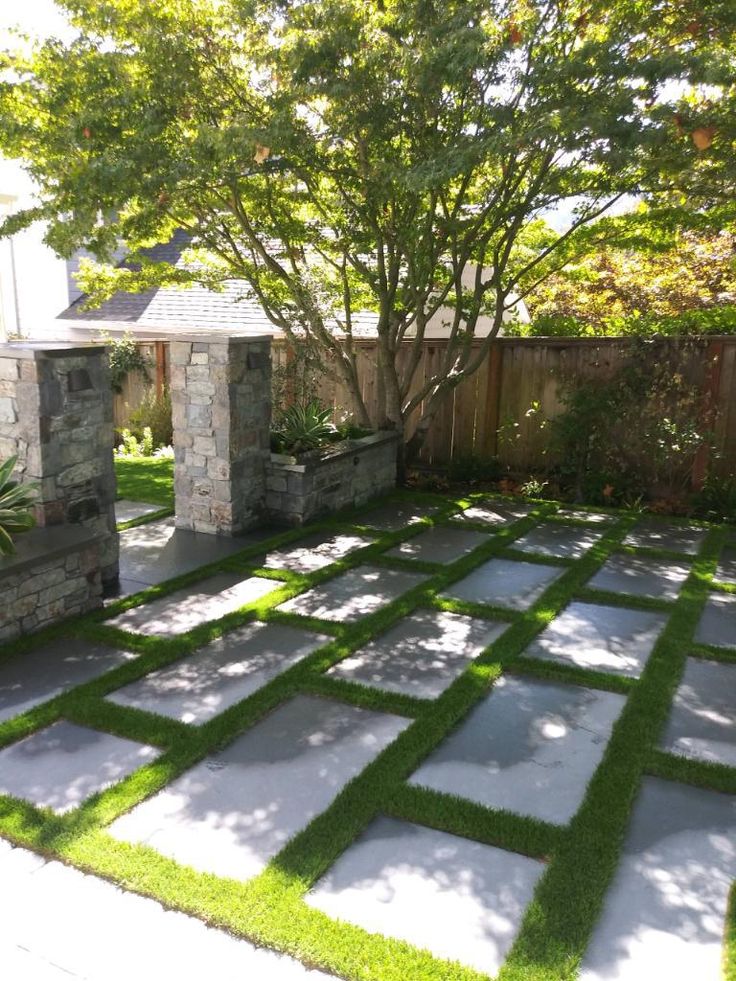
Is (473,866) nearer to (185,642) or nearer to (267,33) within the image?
(185,642)

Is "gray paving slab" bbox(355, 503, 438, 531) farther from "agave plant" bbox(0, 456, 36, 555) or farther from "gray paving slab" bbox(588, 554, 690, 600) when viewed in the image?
"agave plant" bbox(0, 456, 36, 555)

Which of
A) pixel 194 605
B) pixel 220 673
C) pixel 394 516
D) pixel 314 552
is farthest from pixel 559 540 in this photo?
pixel 220 673

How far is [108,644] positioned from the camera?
4574 millimetres

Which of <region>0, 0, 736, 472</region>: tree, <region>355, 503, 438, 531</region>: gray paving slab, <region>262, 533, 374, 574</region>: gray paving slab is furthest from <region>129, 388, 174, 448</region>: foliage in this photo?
<region>262, 533, 374, 574</region>: gray paving slab

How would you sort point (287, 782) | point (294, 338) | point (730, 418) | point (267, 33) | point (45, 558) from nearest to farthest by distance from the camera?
1. point (287, 782)
2. point (45, 558)
3. point (267, 33)
4. point (730, 418)
5. point (294, 338)

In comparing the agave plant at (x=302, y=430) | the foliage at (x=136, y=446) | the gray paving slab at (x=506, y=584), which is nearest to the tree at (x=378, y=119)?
the agave plant at (x=302, y=430)

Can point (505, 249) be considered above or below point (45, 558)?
above

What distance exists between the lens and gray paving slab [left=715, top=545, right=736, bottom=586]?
19.3ft

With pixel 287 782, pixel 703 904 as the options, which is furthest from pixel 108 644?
pixel 703 904

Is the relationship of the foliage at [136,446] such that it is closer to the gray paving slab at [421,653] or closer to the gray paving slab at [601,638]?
the gray paving slab at [421,653]

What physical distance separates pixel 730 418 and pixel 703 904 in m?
6.36

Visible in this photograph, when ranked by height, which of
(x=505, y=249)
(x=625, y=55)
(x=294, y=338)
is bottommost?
(x=294, y=338)

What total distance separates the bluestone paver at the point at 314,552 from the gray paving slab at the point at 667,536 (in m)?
2.50

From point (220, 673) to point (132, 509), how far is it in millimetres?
3919
